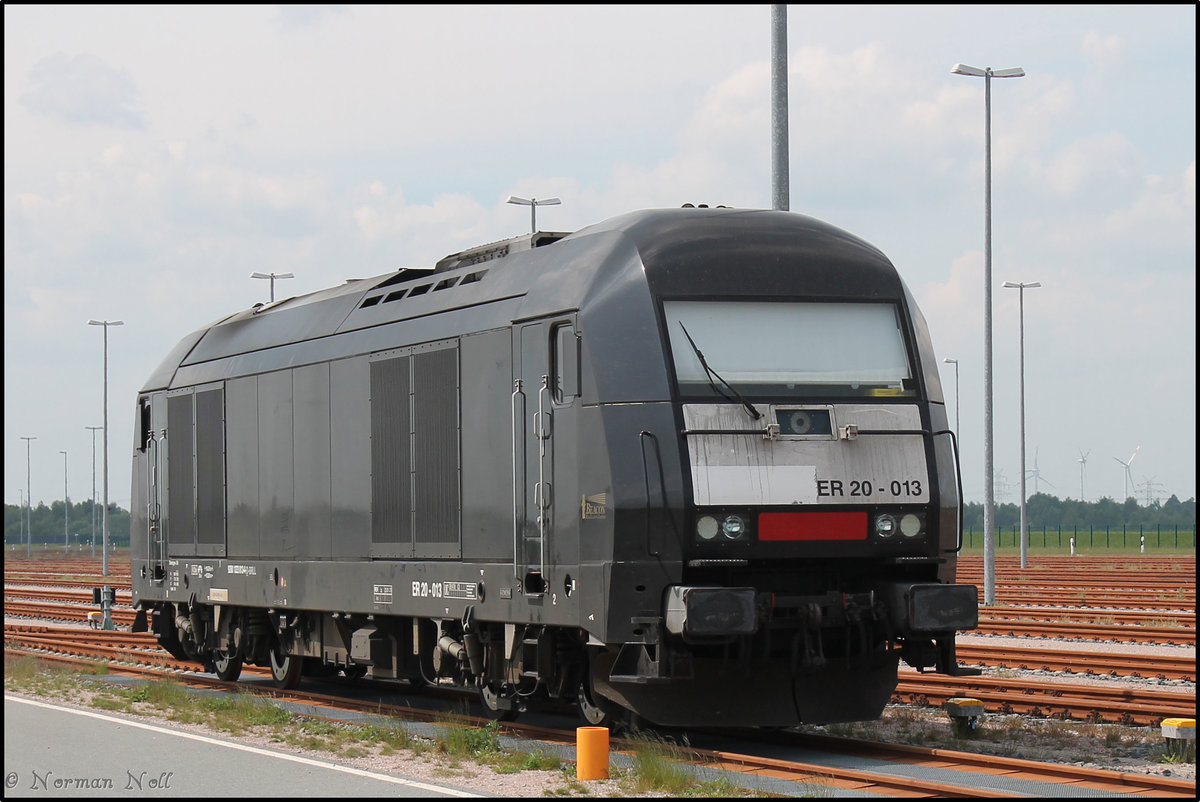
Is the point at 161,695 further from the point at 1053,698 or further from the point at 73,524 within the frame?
the point at 73,524

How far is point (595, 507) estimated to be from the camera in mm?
11789

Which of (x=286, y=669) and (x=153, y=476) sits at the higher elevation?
(x=153, y=476)

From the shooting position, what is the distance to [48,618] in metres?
33.8

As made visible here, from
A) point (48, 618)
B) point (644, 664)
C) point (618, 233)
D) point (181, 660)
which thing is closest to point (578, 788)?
point (644, 664)

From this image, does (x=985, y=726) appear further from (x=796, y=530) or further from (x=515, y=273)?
(x=515, y=273)

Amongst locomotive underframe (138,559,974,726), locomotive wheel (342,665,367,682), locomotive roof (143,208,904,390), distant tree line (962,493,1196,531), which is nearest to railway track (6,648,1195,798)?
locomotive underframe (138,559,974,726)

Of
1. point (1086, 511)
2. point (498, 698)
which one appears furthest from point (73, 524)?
point (498, 698)

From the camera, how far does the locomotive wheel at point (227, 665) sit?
747 inches

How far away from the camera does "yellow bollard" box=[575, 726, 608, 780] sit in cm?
1077

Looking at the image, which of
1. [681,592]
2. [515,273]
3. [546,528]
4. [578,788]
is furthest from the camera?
[515,273]

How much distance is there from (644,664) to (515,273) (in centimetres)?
355

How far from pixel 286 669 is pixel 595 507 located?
24.1 feet

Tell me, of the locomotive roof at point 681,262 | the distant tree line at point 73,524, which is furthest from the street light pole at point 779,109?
the distant tree line at point 73,524

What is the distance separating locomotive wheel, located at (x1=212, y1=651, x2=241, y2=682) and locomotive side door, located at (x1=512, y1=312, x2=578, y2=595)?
283 inches
